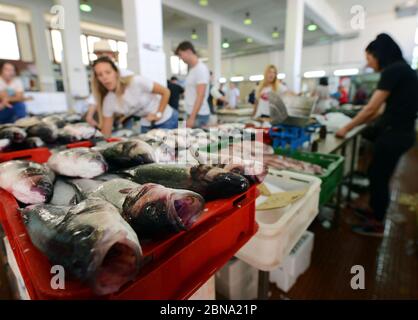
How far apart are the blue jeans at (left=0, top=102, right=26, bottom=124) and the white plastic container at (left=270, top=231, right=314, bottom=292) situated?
277 centimetres

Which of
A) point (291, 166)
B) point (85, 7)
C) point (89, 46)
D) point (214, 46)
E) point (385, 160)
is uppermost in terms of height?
point (214, 46)

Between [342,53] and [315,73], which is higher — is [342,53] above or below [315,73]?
above

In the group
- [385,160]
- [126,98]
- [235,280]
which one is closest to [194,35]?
[126,98]

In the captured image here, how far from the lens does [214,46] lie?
7441 millimetres

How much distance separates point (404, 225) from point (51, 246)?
2.92 meters

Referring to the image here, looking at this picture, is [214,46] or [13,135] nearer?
[13,135]

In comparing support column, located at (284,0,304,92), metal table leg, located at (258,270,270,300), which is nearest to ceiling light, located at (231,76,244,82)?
support column, located at (284,0,304,92)

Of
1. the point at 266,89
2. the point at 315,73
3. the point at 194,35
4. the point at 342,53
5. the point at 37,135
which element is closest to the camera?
the point at 37,135

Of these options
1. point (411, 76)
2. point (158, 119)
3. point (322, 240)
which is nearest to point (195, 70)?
point (158, 119)

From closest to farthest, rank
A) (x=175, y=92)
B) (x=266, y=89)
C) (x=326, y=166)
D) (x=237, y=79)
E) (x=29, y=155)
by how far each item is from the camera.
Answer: (x=29, y=155)
(x=326, y=166)
(x=175, y=92)
(x=266, y=89)
(x=237, y=79)

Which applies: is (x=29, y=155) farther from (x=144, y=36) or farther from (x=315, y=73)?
(x=315, y=73)

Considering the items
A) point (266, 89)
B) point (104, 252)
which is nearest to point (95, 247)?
point (104, 252)

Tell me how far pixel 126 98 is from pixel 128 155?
128cm
